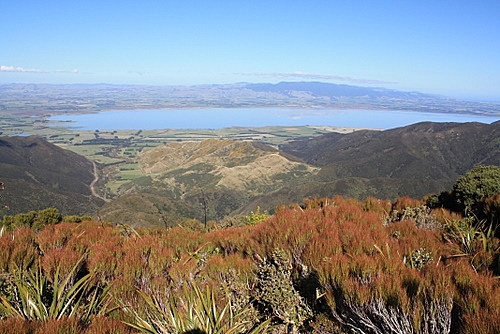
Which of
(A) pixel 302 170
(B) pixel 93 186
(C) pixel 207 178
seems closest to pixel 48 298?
(A) pixel 302 170

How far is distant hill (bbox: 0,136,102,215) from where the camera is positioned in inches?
2500

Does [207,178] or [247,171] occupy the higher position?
[247,171]

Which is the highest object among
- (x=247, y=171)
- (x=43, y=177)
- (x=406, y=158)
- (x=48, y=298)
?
(x=48, y=298)

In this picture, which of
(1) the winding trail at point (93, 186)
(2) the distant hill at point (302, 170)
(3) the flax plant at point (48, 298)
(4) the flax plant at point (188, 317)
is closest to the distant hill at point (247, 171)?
(2) the distant hill at point (302, 170)

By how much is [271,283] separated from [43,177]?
10912 cm

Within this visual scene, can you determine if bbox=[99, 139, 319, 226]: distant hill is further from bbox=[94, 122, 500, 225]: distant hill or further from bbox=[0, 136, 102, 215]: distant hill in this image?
bbox=[0, 136, 102, 215]: distant hill

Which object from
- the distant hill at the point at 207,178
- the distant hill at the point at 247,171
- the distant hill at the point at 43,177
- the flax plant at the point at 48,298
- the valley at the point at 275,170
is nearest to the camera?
the flax plant at the point at 48,298

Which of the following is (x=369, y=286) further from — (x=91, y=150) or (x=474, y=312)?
(x=91, y=150)

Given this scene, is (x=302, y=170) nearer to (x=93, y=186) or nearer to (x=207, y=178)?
(x=207, y=178)

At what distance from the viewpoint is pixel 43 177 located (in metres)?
97.3

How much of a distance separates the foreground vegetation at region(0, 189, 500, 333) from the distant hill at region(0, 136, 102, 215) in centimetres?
6137

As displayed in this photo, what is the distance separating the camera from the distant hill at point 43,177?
63.5m

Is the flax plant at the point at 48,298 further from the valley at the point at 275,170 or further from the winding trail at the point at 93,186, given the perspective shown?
the winding trail at the point at 93,186

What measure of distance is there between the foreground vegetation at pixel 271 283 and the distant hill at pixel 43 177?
6137 cm
